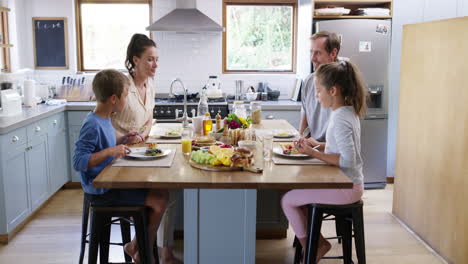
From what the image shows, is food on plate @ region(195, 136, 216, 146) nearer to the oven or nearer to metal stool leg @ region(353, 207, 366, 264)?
metal stool leg @ region(353, 207, 366, 264)

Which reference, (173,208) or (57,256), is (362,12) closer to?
(173,208)

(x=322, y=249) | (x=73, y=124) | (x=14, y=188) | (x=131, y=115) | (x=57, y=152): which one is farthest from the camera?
(x=73, y=124)

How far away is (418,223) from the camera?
3834mm

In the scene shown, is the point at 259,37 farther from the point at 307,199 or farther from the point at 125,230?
the point at 307,199

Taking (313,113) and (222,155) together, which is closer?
(222,155)

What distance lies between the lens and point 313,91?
141 inches

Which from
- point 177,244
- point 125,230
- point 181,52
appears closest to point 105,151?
point 125,230

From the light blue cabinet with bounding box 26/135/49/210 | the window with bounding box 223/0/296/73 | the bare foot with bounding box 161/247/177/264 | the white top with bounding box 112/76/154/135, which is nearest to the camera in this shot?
the bare foot with bounding box 161/247/177/264

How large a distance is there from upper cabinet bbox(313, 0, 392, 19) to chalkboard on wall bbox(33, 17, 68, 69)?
2.86m

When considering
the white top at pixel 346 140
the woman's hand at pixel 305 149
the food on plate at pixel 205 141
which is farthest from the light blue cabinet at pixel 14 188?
the white top at pixel 346 140

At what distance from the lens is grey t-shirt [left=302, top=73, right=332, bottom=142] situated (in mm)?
3415

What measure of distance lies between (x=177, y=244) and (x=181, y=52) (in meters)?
2.75

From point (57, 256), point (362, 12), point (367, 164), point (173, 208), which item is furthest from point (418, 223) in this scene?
point (57, 256)

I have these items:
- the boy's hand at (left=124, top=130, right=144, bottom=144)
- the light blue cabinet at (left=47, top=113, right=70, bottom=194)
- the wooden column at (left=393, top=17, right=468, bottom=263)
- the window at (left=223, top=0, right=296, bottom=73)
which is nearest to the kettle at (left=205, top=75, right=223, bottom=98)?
the window at (left=223, top=0, right=296, bottom=73)
